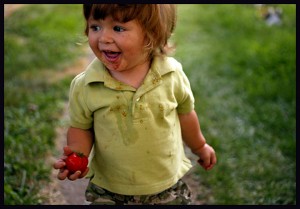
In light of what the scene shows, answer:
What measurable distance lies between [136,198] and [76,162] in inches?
12.6

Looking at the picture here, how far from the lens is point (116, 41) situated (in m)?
1.65

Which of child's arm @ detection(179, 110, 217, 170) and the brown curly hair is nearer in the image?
the brown curly hair

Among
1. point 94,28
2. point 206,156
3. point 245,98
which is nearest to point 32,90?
point 245,98

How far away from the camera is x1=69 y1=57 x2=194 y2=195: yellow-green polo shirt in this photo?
1.79 metres

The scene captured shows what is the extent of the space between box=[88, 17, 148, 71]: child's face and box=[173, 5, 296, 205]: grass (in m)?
1.26

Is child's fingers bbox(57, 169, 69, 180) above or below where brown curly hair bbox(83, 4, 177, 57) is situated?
below

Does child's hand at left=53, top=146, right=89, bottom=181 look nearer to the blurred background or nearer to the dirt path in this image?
the blurred background

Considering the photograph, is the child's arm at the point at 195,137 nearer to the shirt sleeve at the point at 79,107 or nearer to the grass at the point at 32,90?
the shirt sleeve at the point at 79,107

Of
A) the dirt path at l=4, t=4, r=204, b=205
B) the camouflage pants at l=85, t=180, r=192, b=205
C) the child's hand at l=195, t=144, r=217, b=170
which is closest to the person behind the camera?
the camouflage pants at l=85, t=180, r=192, b=205

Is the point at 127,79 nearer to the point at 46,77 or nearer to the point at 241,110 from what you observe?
the point at 241,110

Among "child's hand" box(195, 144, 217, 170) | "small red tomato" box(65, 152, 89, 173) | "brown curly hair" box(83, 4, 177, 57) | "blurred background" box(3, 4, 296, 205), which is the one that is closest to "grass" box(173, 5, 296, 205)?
"blurred background" box(3, 4, 296, 205)

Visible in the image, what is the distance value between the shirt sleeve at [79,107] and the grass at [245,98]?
3.65 ft

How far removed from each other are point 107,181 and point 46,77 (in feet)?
7.97
